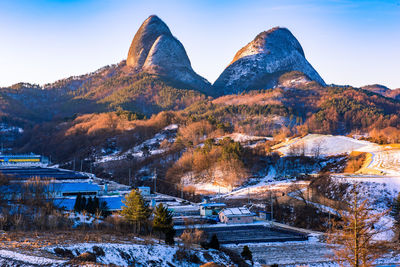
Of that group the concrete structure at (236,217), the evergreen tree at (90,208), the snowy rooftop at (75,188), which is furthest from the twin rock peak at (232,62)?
the evergreen tree at (90,208)

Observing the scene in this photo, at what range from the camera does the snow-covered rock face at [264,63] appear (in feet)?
554

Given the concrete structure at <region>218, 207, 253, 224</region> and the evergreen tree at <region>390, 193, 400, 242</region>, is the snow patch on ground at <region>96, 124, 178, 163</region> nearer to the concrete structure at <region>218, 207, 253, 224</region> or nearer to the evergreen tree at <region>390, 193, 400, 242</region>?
the concrete structure at <region>218, 207, 253, 224</region>

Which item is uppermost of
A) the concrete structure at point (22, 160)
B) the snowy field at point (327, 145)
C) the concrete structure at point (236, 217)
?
the snowy field at point (327, 145)

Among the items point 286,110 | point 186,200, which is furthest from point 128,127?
point 186,200

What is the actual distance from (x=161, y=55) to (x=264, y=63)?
145 ft

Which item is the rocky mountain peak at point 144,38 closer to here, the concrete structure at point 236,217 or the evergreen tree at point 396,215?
the concrete structure at point 236,217

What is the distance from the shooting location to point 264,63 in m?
173

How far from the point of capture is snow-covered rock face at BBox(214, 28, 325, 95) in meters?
169

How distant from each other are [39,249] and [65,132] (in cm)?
9854

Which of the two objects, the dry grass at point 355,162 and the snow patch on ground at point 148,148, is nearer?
the dry grass at point 355,162

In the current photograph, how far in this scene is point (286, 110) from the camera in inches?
4055

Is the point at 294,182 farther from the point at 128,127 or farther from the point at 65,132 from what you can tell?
the point at 65,132

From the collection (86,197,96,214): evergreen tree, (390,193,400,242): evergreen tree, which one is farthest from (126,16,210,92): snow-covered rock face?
(390,193,400,242): evergreen tree

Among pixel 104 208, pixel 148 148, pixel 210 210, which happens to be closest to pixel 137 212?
pixel 104 208
